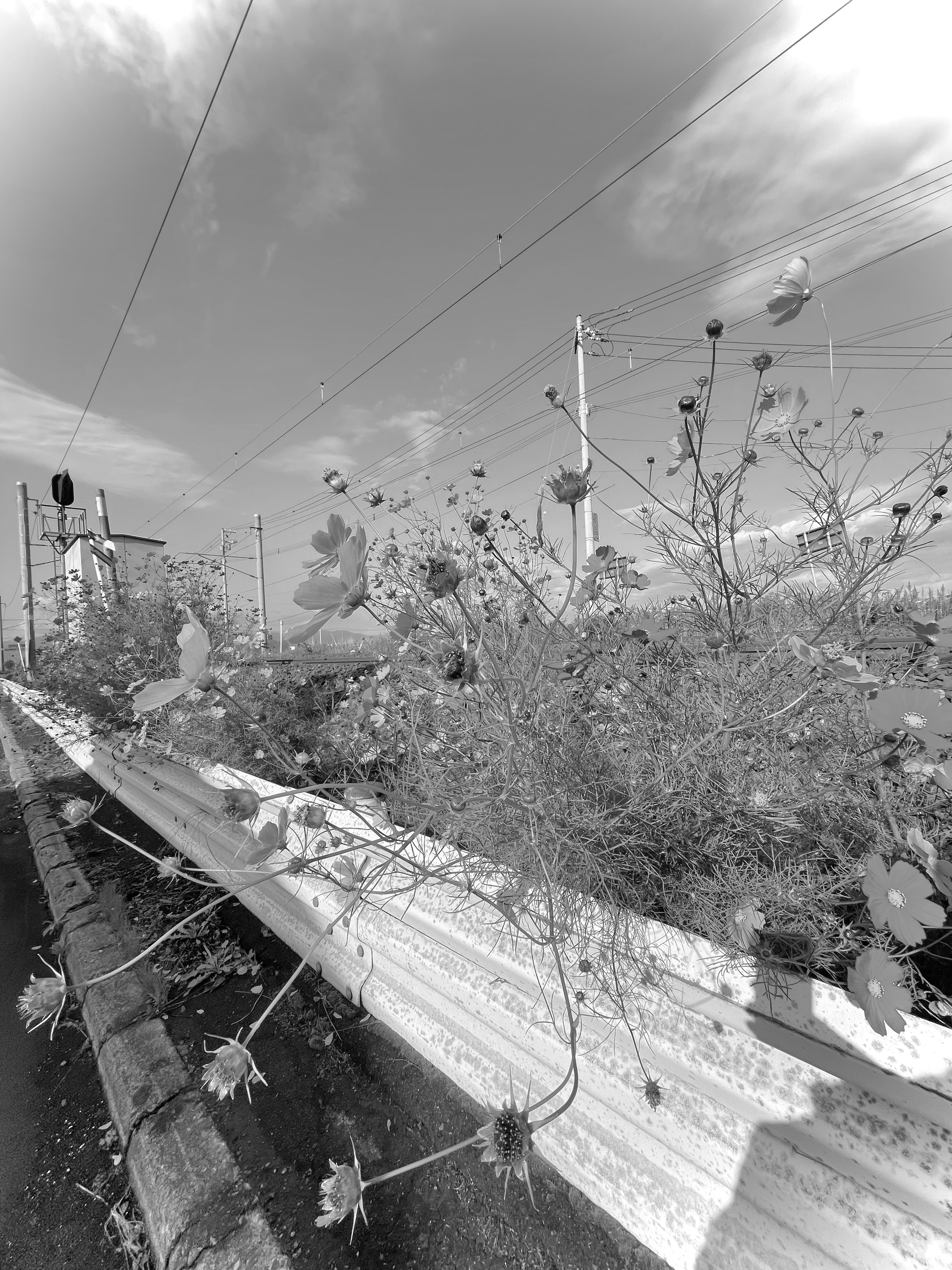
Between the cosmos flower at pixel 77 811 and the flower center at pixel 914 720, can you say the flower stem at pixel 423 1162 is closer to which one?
the flower center at pixel 914 720

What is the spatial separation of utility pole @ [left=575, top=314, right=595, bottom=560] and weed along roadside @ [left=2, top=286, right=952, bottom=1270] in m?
0.08

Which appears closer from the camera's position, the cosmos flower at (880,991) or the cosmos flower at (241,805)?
the cosmos flower at (880,991)

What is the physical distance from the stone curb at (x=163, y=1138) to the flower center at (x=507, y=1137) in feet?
1.54

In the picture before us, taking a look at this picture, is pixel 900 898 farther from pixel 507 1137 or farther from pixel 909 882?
pixel 507 1137

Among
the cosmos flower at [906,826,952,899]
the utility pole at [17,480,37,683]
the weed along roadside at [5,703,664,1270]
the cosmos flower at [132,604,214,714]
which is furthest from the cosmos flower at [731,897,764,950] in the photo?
the utility pole at [17,480,37,683]

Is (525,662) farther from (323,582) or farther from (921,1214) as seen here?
(921,1214)

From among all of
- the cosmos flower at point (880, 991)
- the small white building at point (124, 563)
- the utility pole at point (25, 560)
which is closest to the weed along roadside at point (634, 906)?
the cosmos flower at point (880, 991)

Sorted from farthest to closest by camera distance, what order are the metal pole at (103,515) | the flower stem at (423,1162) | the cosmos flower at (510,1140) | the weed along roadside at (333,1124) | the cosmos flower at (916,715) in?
the metal pole at (103,515)
the weed along roadside at (333,1124)
the cosmos flower at (916,715)
the cosmos flower at (510,1140)
the flower stem at (423,1162)

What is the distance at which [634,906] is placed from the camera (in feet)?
2.72

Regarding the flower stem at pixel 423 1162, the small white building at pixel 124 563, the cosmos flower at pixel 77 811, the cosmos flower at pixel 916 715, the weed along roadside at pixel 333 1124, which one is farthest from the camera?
the small white building at pixel 124 563

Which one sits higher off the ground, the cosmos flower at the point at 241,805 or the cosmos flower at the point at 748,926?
the cosmos flower at the point at 241,805

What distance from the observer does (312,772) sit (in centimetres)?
188

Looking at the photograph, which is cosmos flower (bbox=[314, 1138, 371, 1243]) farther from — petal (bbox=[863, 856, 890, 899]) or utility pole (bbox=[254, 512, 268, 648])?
utility pole (bbox=[254, 512, 268, 648])

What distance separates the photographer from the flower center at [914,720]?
0.58m
